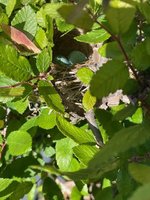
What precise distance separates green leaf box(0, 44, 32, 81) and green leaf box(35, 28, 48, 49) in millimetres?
80

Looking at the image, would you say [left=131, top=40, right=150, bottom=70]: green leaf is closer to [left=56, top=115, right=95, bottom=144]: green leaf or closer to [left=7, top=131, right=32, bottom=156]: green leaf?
[left=56, top=115, right=95, bottom=144]: green leaf

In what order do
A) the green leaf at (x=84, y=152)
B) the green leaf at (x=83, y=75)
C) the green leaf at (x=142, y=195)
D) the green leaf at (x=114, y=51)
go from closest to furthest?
the green leaf at (x=142, y=195)
the green leaf at (x=114, y=51)
the green leaf at (x=84, y=152)
the green leaf at (x=83, y=75)

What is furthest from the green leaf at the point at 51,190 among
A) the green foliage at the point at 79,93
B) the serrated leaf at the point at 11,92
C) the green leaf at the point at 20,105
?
the serrated leaf at the point at 11,92

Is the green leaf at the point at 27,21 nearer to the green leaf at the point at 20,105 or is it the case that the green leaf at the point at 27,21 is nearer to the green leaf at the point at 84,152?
the green leaf at the point at 20,105

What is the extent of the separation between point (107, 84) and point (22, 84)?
388mm

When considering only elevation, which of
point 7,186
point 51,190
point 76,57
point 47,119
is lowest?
point 51,190

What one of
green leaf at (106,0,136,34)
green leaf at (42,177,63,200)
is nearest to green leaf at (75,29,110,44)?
green leaf at (106,0,136,34)

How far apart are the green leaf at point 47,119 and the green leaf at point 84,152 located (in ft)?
0.72

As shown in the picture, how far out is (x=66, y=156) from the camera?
104cm

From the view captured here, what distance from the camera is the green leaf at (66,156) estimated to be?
3.36 ft

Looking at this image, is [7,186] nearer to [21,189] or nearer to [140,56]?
[21,189]

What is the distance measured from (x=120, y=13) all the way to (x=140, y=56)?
16 centimetres

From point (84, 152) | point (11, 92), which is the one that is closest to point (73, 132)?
point (84, 152)

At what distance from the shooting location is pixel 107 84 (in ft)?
1.82
